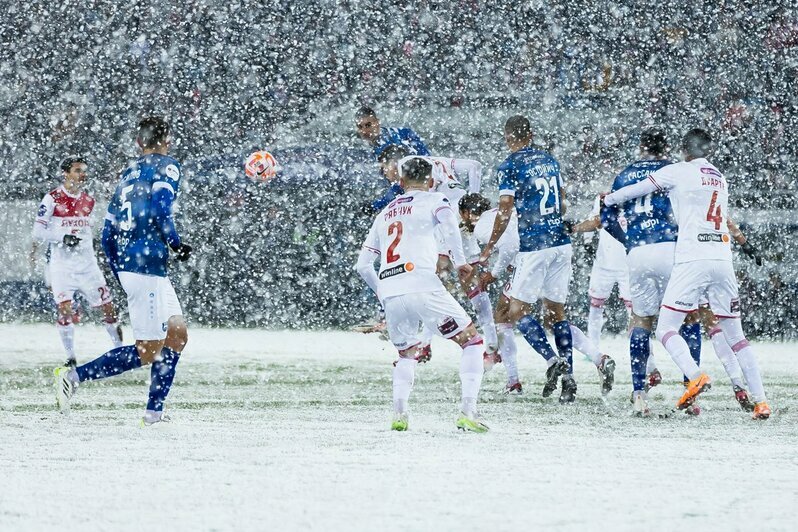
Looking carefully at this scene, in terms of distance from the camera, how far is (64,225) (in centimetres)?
1192

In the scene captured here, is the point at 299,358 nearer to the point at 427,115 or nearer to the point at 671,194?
the point at 671,194

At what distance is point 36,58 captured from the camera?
70.4 feet

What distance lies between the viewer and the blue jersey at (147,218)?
732 centimetres

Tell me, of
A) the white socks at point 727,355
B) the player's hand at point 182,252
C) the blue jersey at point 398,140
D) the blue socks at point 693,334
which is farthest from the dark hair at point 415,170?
the blue jersey at point 398,140

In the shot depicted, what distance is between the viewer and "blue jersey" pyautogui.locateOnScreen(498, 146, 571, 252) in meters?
9.14

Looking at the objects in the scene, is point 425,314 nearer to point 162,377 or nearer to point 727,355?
point 162,377

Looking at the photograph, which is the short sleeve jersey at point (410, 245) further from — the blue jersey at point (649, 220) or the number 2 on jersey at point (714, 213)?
the number 2 on jersey at point (714, 213)

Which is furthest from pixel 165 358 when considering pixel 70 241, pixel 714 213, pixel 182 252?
pixel 70 241

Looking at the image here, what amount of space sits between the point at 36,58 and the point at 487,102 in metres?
8.04

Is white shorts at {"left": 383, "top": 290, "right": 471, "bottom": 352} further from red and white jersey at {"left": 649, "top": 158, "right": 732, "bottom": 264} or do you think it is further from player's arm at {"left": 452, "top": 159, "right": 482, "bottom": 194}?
player's arm at {"left": 452, "top": 159, "right": 482, "bottom": 194}

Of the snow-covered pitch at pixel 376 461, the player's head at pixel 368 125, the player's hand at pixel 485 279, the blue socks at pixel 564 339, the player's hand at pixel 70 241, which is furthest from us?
the player's hand at pixel 70 241

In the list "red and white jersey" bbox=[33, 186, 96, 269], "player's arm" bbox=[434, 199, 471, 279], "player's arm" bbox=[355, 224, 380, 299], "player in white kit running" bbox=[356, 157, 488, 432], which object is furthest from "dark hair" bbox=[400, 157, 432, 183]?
"red and white jersey" bbox=[33, 186, 96, 269]

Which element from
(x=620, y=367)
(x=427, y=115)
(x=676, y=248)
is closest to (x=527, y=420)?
(x=676, y=248)

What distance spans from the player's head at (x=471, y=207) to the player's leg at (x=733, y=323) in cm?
294
